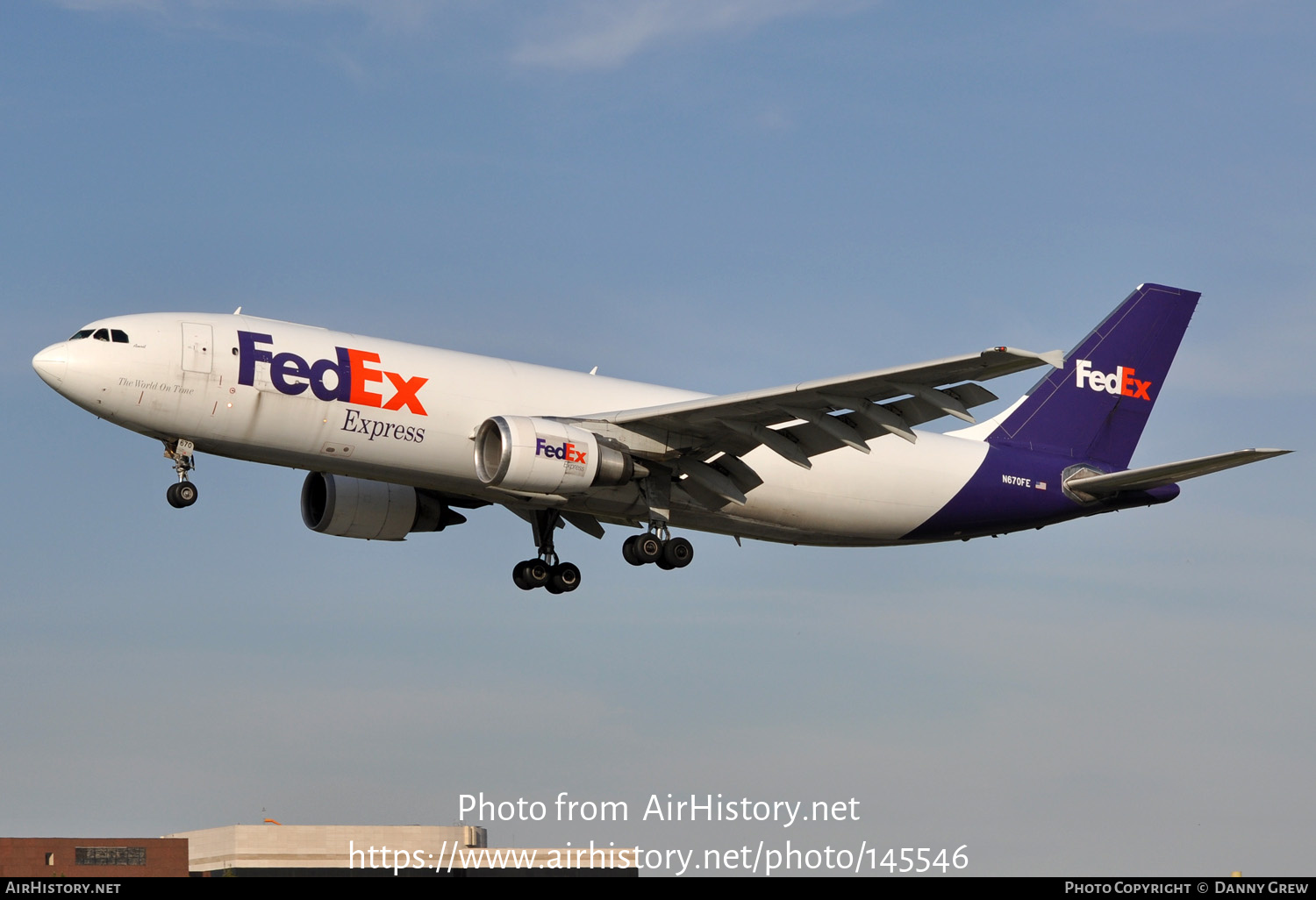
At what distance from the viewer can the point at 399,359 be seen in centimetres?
3133

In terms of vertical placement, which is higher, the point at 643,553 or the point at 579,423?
the point at 579,423

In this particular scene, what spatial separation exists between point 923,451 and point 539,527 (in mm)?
9090

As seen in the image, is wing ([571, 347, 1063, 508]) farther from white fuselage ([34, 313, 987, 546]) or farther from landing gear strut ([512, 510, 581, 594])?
landing gear strut ([512, 510, 581, 594])

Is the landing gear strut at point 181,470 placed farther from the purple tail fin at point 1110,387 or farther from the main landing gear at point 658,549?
the purple tail fin at point 1110,387

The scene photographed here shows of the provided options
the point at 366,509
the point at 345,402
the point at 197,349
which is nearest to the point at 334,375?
the point at 345,402

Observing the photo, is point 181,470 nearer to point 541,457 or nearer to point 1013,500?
point 541,457

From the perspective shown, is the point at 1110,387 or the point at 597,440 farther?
the point at 1110,387

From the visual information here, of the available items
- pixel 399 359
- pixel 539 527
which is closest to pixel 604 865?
pixel 539 527

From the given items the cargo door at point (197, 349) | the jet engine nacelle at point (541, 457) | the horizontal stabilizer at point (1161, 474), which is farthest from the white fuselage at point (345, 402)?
the horizontal stabilizer at point (1161, 474)

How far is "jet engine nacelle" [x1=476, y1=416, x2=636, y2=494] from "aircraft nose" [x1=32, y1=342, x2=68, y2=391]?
788cm

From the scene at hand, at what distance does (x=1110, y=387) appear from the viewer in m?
39.6

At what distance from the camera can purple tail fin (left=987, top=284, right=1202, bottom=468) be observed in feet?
126

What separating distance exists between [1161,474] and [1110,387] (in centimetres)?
492
